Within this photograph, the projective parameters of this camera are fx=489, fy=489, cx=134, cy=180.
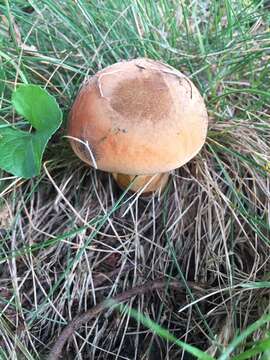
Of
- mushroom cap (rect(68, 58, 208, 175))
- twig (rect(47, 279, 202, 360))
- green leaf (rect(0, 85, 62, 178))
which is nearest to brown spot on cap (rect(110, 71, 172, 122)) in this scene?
mushroom cap (rect(68, 58, 208, 175))

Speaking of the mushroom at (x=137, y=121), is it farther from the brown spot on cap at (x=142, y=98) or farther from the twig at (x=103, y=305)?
the twig at (x=103, y=305)

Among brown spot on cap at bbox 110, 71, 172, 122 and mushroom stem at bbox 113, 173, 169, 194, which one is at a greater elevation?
brown spot on cap at bbox 110, 71, 172, 122

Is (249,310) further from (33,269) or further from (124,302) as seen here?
(33,269)

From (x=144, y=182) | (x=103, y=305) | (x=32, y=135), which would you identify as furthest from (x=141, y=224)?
(x=32, y=135)

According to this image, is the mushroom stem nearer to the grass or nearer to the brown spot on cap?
the grass

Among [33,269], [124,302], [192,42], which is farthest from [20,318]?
[192,42]

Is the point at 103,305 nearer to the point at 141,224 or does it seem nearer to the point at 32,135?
the point at 141,224
